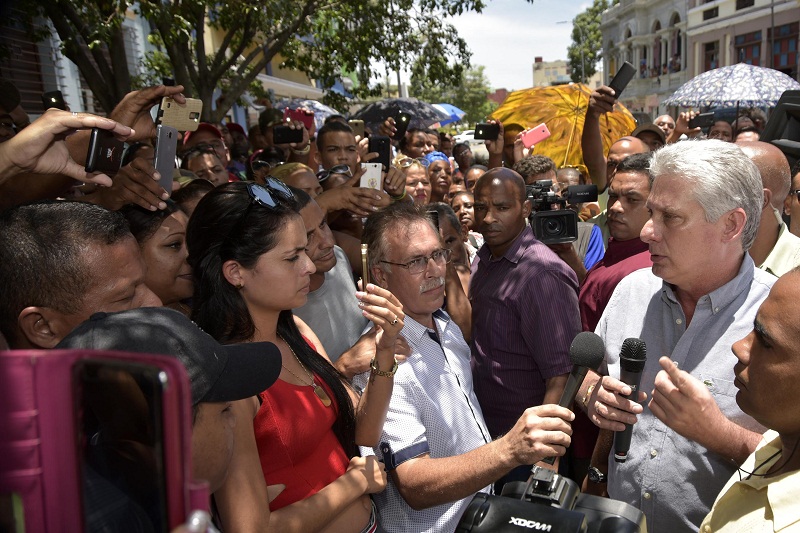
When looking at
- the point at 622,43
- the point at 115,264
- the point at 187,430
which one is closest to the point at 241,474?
the point at 115,264

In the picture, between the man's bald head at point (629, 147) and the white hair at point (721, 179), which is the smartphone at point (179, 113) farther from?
the man's bald head at point (629, 147)

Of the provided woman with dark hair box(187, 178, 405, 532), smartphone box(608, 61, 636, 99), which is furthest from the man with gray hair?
smartphone box(608, 61, 636, 99)

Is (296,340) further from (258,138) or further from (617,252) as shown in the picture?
(258,138)

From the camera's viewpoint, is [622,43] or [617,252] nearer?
[617,252]

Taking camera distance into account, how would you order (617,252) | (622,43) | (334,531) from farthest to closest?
1. (622,43)
2. (617,252)
3. (334,531)

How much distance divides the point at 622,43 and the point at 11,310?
5300 centimetres

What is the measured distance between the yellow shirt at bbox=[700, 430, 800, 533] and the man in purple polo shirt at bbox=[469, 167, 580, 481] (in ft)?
3.90

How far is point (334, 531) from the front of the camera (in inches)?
80.0

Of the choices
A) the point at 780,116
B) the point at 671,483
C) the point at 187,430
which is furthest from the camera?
the point at 780,116

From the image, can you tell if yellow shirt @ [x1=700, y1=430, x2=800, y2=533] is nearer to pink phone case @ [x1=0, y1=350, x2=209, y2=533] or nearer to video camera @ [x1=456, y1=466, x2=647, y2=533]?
video camera @ [x1=456, y1=466, x2=647, y2=533]

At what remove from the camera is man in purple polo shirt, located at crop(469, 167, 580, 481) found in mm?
2992

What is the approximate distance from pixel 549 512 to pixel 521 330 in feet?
5.94

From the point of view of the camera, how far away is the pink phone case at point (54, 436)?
0.65 metres

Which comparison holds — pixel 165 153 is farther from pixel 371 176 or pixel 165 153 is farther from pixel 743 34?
pixel 743 34
